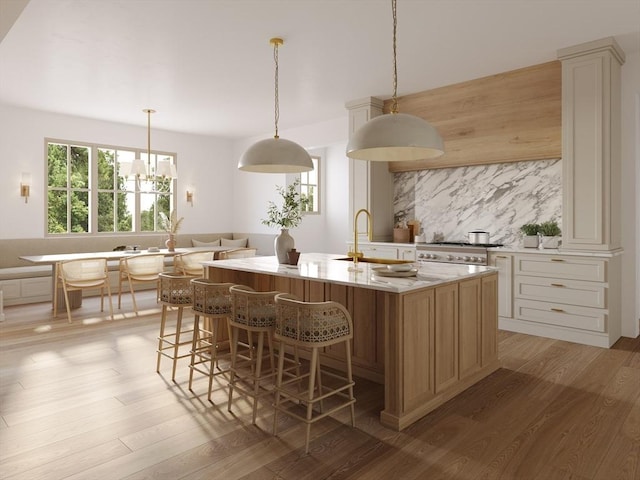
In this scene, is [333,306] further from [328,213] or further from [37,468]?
[328,213]

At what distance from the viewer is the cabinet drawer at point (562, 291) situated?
4.32 m

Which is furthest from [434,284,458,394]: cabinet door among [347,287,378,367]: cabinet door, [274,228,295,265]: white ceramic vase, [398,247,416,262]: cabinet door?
[398,247,416,262]: cabinet door

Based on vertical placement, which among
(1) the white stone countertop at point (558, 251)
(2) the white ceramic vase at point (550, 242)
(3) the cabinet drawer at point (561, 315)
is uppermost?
(2) the white ceramic vase at point (550, 242)

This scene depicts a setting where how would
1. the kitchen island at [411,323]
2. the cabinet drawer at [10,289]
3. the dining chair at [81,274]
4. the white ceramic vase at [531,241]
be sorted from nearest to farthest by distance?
the kitchen island at [411,323] < the white ceramic vase at [531,241] < the dining chair at [81,274] < the cabinet drawer at [10,289]

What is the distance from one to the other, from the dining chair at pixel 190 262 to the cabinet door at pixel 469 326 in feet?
12.9

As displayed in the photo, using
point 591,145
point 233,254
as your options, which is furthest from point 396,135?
point 233,254

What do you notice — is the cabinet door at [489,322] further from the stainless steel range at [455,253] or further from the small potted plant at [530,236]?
the small potted plant at [530,236]

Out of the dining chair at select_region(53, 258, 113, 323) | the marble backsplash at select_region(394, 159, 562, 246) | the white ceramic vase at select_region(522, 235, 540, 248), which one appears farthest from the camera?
the dining chair at select_region(53, 258, 113, 323)

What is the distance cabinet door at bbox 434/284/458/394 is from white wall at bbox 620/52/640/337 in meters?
2.69

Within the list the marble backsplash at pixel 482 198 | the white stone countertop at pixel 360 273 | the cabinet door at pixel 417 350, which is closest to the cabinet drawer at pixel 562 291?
the marble backsplash at pixel 482 198

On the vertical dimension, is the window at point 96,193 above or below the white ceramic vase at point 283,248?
above

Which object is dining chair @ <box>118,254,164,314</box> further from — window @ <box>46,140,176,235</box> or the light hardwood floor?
the light hardwood floor

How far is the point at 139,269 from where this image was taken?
5938 millimetres

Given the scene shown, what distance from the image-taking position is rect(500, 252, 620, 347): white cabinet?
4312 millimetres
